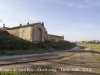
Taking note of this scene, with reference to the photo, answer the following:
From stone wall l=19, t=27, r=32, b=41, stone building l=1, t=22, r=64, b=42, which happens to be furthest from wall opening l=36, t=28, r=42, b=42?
stone wall l=19, t=27, r=32, b=41

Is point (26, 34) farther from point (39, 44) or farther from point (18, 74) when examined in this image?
point (18, 74)

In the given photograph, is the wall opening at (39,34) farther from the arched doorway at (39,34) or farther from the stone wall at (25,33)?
the stone wall at (25,33)

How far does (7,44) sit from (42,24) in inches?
481

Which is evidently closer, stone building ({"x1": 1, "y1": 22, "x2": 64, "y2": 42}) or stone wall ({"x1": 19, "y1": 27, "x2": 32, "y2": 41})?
stone building ({"x1": 1, "y1": 22, "x2": 64, "y2": 42})

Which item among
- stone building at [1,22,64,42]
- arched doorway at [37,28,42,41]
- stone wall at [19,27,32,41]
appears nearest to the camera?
stone building at [1,22,64,42]

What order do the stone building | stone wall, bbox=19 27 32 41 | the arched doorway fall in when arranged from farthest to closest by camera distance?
1. the arched doorway
2. stone wall, bbox=19 27 32 41
3. the stone building

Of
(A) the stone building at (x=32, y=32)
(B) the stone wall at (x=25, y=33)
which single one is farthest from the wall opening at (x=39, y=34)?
(B) the stone wall at (x=25, y=33)

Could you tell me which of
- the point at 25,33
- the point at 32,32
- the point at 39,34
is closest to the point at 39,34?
the point at 39,34

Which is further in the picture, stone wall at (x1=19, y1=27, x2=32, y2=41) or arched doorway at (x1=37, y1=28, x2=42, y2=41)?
arched doorway at (x1=37, y1=28, x2=42, y2=41)

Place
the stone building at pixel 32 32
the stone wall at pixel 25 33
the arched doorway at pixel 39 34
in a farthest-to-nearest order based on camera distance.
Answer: the arched doorway at pixel 39 34 < the stone wall at pixel 25 33 < the stone building at pixel 32 32

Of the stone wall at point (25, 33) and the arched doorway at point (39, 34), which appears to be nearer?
the stone wall at point (25, 33)

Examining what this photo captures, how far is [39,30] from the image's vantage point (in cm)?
3469

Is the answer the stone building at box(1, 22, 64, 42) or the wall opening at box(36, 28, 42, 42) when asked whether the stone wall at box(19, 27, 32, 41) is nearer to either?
the stone building at box(1, 22, 64, 42)

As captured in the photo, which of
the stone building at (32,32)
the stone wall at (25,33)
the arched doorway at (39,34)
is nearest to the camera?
the stone building at (32,32)
